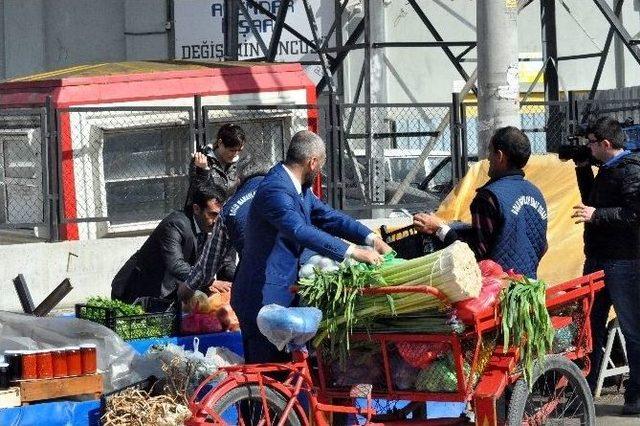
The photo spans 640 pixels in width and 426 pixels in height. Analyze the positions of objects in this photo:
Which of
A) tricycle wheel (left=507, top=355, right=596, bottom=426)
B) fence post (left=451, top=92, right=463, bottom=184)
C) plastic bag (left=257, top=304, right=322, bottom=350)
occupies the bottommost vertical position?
tricycle wheel (left=507, top=355, right=596, bottom=426)

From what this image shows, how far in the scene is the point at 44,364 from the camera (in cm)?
679

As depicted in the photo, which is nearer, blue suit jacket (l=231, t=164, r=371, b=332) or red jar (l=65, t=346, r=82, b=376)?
blue suit jacket (l=231, t=164, r=371, b=332)

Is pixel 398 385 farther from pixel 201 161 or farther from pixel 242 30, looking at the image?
pixel 242 30

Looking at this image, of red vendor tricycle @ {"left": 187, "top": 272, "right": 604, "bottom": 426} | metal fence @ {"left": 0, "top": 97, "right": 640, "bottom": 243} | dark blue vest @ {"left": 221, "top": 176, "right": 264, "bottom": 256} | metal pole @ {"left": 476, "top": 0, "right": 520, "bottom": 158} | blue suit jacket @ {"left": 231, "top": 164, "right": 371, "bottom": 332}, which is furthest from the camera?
metal fence @ {"left": 0, "top": 97, "right": 640, "bottom": 243}

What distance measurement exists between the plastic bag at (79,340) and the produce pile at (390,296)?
1.42 metres

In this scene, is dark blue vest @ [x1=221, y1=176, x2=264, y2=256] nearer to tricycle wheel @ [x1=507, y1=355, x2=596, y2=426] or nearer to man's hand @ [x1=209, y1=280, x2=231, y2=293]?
man's hand @ [x1=209, y1=280, x2=231, y2=293]

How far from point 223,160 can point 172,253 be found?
1380 millimetres

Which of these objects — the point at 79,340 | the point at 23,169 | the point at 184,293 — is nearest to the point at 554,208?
the point at 184,293

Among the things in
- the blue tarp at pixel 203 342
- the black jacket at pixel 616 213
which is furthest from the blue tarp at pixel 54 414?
the black jacket at pixel 616 213

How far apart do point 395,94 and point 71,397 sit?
22.8m

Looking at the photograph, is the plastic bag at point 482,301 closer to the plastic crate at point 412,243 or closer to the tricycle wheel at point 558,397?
the tricycle wheel at point 558,397

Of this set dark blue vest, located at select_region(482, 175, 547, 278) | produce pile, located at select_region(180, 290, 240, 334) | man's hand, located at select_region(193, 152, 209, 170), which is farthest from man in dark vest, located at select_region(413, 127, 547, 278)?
man's hand, located at select_region(193, 152, 209, 170)

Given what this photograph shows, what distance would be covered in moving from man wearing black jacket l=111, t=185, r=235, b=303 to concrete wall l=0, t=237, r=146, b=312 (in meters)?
4.40

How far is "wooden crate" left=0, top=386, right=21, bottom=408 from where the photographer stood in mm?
6676
